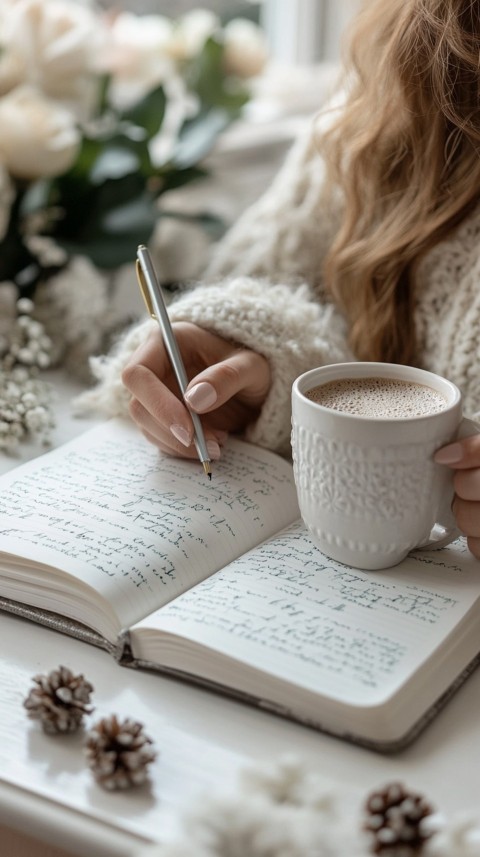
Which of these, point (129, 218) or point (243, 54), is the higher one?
point (243, 54)

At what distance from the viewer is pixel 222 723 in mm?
544

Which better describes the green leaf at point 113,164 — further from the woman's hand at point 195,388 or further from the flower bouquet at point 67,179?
the woman's hand at point 195,388

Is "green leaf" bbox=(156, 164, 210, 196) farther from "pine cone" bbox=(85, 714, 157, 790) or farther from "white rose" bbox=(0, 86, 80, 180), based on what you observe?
"pine cone" bbox=(85, 714, 157, 790)

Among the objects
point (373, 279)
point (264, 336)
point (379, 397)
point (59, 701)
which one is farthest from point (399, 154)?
point (59, 701)

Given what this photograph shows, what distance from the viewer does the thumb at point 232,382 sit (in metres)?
0.73

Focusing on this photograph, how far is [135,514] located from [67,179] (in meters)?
0.56

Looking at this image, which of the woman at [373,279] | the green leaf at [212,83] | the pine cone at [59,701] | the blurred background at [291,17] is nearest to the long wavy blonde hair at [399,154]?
the woman at [373,279]

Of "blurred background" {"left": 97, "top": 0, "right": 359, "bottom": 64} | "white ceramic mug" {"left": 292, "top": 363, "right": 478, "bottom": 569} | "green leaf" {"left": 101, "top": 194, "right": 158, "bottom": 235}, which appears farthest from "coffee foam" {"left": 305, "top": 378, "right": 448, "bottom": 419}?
"blurred background" {"left": 97, "top": 0, "right": 359, "bottom": 64}

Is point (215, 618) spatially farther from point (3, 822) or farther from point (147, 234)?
point (147, 234)

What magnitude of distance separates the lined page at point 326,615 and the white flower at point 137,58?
3.07ft

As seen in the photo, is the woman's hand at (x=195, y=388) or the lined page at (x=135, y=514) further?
the woman's hand at (x=195, y=388)

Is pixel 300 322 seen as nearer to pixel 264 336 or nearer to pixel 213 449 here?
pixel 264 336

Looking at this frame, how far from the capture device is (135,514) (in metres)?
0.69

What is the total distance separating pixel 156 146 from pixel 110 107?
178 millimetres
